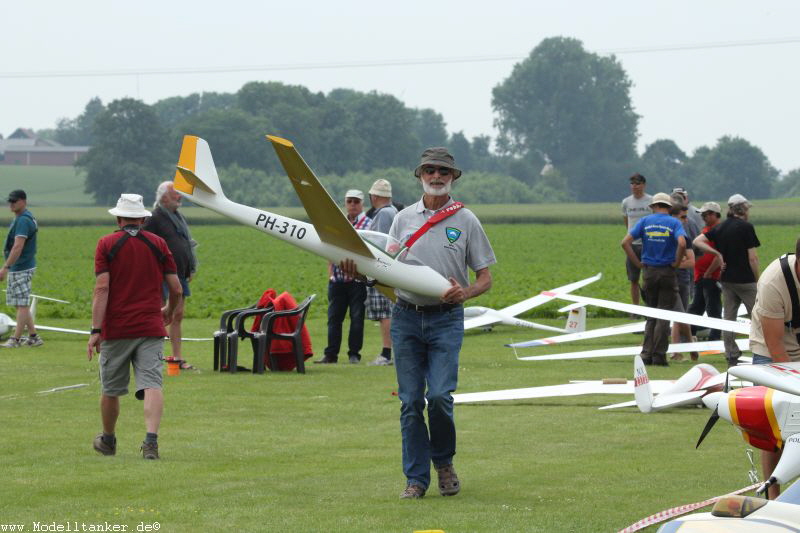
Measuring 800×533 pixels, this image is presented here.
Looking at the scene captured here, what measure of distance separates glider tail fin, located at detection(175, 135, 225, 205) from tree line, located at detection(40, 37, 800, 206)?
284 ft

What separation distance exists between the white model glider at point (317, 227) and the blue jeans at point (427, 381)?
Result: 0.68 ft

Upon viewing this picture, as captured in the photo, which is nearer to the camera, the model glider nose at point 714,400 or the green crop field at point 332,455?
the model glider nose at point 714,400

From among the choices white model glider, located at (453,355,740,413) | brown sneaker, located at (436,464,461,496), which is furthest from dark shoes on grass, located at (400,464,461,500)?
white model glider, located at (453,355,740,413)

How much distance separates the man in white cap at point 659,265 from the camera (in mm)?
12641

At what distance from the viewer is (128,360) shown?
7.81 m

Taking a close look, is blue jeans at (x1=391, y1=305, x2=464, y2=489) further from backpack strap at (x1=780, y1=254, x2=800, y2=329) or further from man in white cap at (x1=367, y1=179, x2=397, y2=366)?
man in white cap at (x1=367, y1=179, x2=397, y2=366)

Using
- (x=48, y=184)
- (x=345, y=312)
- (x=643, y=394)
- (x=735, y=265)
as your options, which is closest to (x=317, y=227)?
(x=643, y=394)

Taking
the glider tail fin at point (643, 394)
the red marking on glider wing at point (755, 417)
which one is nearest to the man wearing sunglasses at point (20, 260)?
the glider tail fin at point (643, 394)

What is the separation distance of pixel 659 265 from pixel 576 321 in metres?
3.36

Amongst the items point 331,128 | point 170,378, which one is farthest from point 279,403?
point 331,128

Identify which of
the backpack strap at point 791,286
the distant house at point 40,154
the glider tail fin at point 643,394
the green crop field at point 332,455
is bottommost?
the green crop field at point 332,455

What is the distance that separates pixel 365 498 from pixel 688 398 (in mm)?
3386

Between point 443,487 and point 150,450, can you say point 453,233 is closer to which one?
point 443,487

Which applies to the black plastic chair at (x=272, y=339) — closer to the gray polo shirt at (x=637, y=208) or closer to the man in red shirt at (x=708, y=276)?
the man in red shirt at (x=708, y=276)
